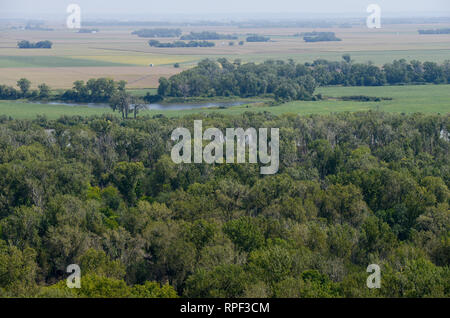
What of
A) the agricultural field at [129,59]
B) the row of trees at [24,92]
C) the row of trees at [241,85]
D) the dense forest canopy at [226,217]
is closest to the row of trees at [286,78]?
the row of trees at [241,85]

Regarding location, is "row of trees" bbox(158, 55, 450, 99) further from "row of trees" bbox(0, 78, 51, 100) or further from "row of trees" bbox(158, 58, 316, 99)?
"row of trees" bbox(0, 78, 51, 100)

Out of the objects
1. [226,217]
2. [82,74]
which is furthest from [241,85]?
[226,217]

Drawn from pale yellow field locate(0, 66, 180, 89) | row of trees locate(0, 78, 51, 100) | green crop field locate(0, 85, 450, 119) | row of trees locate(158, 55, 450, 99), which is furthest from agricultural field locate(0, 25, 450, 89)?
green crop field locate(0, 85, 450, 119)

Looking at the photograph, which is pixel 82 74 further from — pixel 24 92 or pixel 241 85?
pixel 241 85

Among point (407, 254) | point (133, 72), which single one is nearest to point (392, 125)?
point (407, 254)

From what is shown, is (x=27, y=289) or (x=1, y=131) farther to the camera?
(x=1, y=131)
